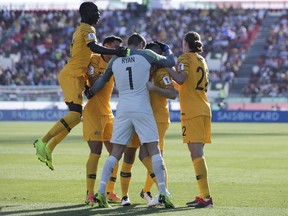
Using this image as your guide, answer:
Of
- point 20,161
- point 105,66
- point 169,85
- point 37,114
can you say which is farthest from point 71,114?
point 37,114

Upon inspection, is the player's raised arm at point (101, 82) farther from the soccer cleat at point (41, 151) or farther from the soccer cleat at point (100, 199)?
the soccer cleat at point (100, 199)

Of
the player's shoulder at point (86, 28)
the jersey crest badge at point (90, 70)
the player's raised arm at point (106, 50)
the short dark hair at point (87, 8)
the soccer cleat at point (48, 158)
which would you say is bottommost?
the soccer cleat at point (48, 158)

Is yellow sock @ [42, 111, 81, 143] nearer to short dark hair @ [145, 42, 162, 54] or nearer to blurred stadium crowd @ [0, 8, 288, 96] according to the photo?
short dark hair @ [145, 42, 162, 54]

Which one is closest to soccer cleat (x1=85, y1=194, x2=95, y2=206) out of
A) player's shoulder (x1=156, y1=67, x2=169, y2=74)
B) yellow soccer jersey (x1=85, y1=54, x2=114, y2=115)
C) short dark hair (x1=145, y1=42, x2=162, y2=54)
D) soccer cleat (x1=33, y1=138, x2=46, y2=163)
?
soccer cleat (x1=33, y1=138, x2=46, y2=163)

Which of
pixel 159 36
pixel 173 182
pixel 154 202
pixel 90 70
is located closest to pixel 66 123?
pixel 90 70

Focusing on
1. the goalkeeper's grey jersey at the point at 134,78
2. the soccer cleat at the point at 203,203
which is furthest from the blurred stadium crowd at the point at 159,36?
the goalkeeper's grey jersey at the point at 134,78

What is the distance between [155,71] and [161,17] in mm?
47771

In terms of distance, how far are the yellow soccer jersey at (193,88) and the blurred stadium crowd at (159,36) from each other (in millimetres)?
35963

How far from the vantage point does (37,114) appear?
151 ft

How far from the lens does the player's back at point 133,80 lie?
10.7 m

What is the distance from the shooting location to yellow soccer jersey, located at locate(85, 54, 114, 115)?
466 inches

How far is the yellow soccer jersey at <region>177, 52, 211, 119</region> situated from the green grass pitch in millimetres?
1332

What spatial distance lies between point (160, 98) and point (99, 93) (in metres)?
1.06

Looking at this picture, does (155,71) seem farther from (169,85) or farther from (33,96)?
(33,96)
